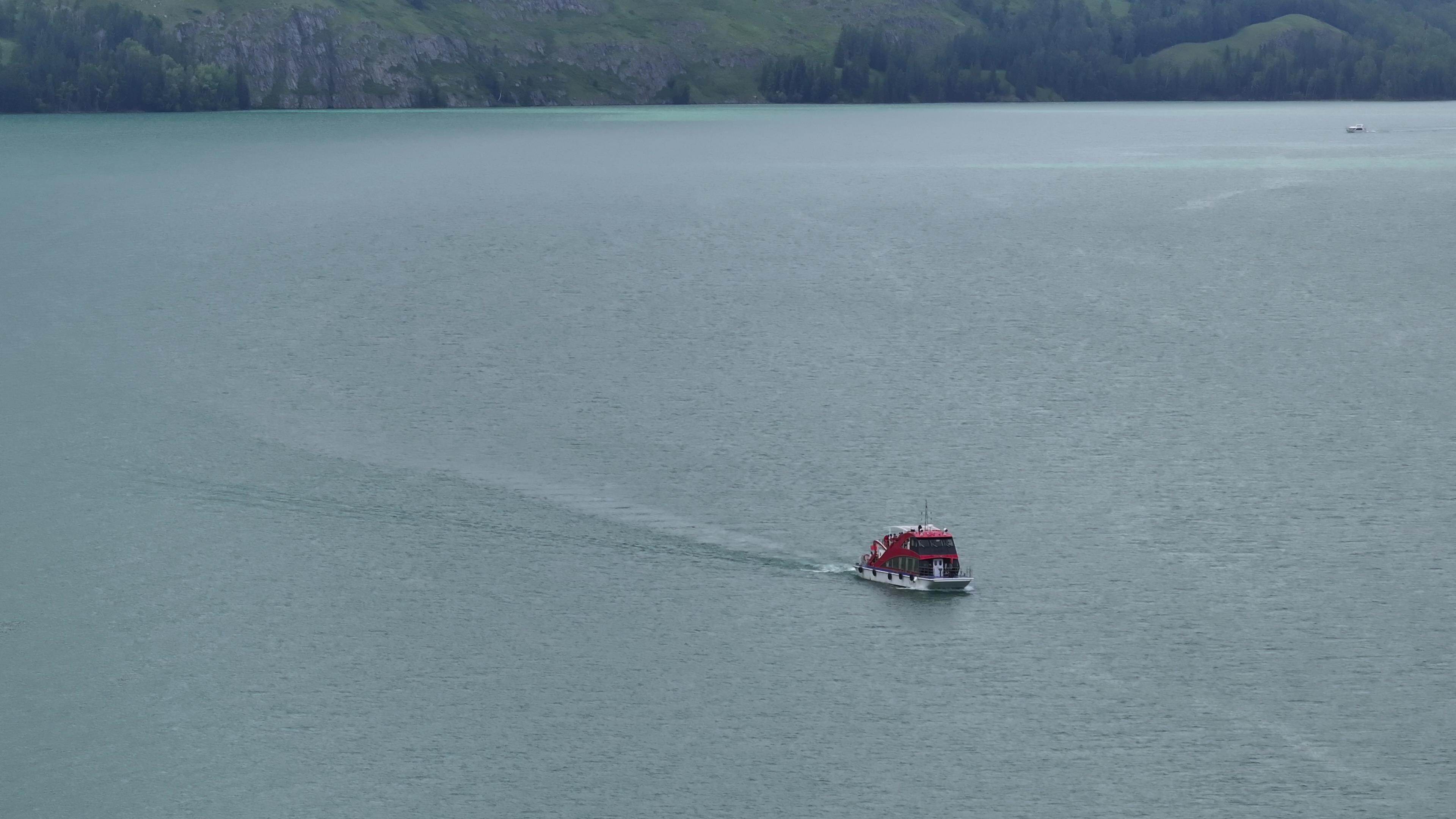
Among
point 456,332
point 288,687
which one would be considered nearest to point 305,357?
point 456,332

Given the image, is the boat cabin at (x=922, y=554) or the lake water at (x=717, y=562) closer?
the lake water at (x=717, y=562)

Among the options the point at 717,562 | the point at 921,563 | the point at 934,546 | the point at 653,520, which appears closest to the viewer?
the point at 921,563

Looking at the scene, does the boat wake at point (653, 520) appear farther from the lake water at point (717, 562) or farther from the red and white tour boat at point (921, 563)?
the red and white tour boat at point (921, 563)

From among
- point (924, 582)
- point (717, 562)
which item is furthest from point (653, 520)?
point (924, 582)

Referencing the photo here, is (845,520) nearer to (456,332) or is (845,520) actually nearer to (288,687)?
(288,687)

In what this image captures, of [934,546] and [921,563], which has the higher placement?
[934,546]

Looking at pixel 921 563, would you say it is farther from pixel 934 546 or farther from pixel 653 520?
pixel 653 520

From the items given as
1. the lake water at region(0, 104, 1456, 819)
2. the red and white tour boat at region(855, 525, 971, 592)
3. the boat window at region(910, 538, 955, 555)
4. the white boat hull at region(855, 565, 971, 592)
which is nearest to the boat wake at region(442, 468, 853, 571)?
the lake water at region(0, 104, 1456, 819)

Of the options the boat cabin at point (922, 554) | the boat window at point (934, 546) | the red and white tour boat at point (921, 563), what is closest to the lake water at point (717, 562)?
the red and white tour boat at point (921, 563)
